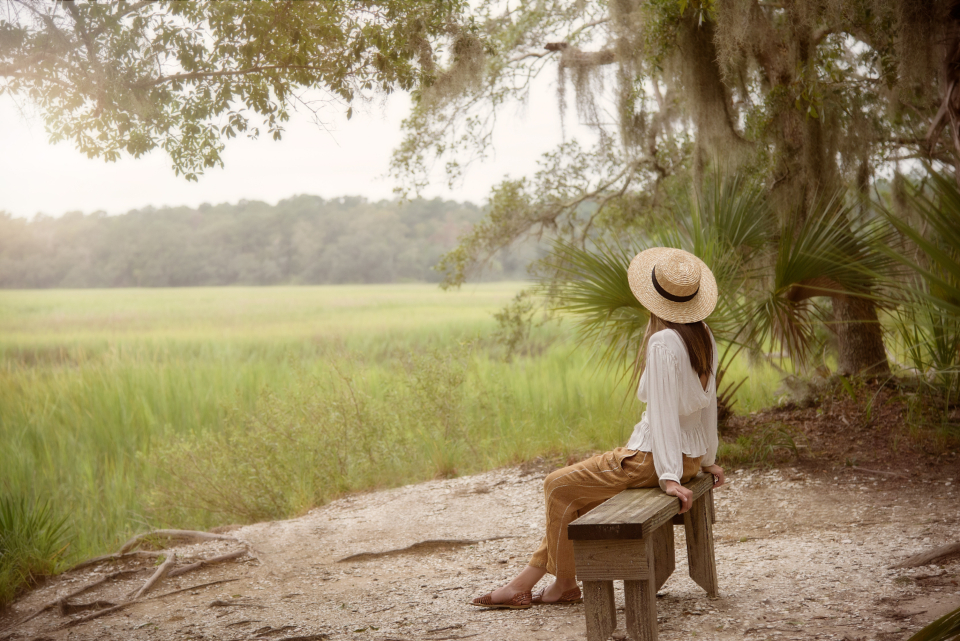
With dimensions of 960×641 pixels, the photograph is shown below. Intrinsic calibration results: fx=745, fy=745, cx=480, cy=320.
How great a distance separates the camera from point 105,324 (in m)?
12.0

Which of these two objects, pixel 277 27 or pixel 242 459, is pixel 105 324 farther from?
pixel 277 27

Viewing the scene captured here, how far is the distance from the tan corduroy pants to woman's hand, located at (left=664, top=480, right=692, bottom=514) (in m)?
0.17

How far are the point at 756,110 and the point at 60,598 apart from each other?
19.2 feet

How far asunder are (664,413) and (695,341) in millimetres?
323

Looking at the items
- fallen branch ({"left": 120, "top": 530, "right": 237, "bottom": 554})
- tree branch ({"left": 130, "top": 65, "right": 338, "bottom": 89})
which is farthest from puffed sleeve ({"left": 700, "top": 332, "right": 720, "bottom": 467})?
tree branch ({"left": 130, "top": 65, "right": 338, "bottom": 89})

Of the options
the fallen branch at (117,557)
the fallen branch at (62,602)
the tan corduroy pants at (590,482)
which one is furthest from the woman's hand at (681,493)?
the fallen branch at (117,557)

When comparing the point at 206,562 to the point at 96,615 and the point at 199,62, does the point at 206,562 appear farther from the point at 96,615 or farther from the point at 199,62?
the point at 199,62

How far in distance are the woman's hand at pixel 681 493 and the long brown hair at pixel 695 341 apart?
414 millimetres

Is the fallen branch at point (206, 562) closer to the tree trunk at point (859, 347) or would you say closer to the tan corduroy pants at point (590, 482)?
the tan corduroy pants at point (590, 482)

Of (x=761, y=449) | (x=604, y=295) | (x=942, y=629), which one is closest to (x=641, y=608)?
(x=942, y=629)

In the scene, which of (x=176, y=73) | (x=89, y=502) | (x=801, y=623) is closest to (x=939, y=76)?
(x=801, y=623)

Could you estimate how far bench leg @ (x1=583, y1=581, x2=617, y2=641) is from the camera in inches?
93.9

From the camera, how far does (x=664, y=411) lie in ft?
8.32

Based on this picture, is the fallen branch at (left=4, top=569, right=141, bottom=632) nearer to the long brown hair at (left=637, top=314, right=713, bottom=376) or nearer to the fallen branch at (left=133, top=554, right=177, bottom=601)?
the fallen branch at (left=133, top=554, right=177, bottom=601)
